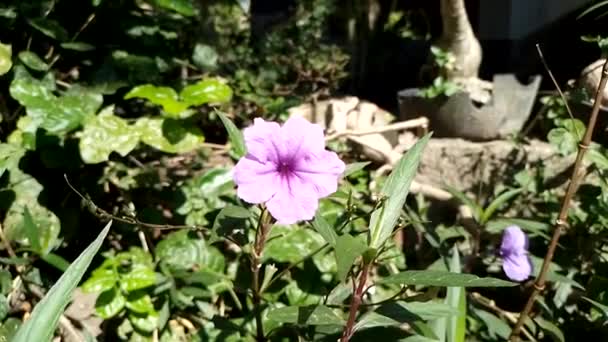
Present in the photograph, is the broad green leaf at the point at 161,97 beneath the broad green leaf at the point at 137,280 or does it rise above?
above

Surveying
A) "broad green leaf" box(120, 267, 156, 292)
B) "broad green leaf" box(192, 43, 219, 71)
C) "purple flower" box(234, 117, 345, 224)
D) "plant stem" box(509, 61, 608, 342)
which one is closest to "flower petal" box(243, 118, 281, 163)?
"purple flower" box(234, 117, 345, 224)

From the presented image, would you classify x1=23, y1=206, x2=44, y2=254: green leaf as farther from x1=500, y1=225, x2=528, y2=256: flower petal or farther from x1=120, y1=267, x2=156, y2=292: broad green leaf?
x1=500, y1=225, x2=528, y2=256: flower petal

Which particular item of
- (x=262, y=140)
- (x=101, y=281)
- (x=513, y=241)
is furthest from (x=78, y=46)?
(x=513, y=241)

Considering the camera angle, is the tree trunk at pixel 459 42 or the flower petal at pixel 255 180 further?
the tree trunk at pixel 459 42

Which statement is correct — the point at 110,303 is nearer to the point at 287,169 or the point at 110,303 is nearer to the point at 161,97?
the point at 161,97

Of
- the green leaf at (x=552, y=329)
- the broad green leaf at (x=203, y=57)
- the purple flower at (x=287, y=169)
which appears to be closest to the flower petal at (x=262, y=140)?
the purple flower at (x=287, y=169)

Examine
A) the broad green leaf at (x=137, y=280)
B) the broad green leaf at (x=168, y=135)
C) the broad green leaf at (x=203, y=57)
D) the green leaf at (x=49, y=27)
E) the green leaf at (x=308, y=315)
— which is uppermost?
the green leaf at (x=49, y=27)

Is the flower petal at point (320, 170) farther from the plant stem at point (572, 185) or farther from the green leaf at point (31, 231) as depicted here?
the green leaf at point (31, 231)
